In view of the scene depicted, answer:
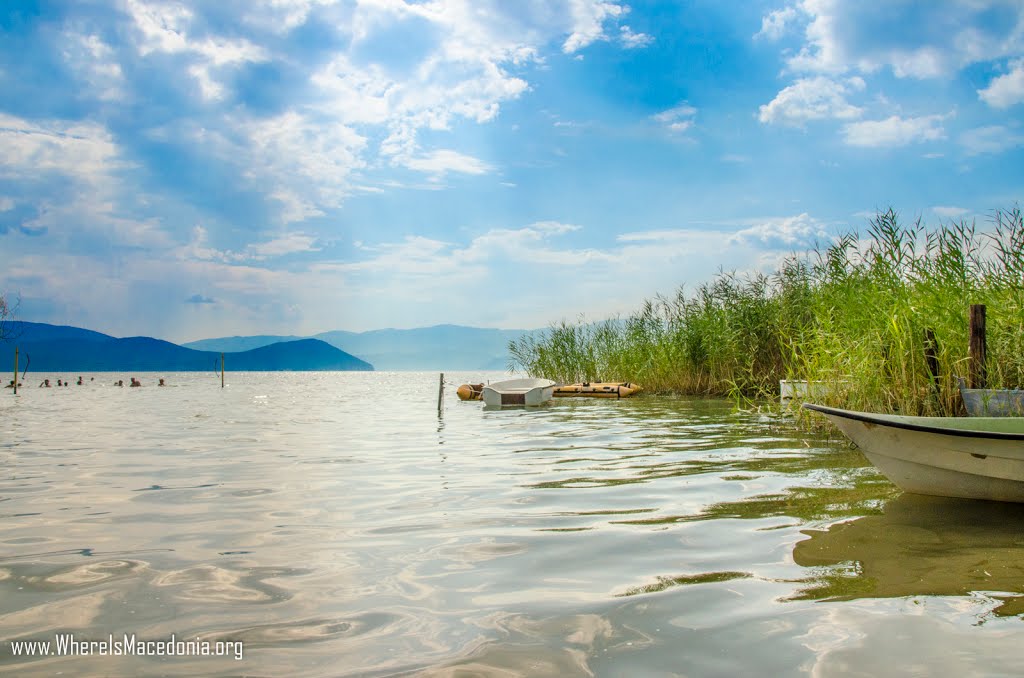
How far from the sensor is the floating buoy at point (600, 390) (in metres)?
21.2

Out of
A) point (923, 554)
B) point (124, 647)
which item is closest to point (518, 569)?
point (124, 647)

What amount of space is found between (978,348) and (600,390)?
14.0 metres

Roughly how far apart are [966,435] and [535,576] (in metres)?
3.32

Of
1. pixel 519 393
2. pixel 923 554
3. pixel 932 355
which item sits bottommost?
pixel 923 554

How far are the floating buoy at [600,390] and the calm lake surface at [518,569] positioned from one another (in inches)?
524

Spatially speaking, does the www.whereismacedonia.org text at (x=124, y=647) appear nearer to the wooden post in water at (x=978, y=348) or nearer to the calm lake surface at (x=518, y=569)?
the calm lake surface at (x=518, y=569)

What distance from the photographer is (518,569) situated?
3.73 m

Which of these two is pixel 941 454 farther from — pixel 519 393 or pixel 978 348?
pixel 519 393

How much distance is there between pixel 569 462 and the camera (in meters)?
7.98

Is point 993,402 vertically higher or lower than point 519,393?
higher

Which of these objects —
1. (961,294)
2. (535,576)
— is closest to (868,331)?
(961,294)

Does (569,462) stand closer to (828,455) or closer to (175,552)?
(828,455)

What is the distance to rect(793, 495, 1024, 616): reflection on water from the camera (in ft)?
10.8

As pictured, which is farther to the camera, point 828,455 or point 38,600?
point 828,455
